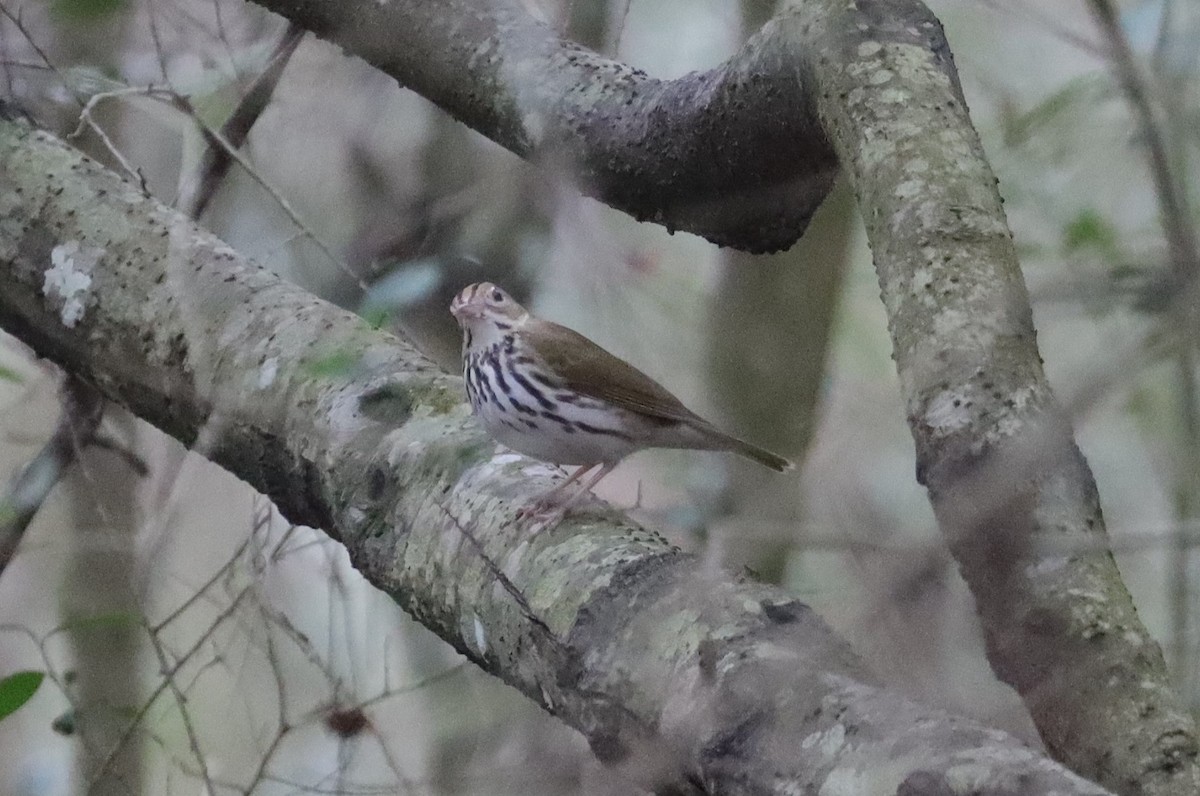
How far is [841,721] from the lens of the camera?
103cm

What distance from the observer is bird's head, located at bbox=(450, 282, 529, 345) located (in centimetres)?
262

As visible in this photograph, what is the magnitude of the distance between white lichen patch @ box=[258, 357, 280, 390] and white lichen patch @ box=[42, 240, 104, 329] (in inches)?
14.5

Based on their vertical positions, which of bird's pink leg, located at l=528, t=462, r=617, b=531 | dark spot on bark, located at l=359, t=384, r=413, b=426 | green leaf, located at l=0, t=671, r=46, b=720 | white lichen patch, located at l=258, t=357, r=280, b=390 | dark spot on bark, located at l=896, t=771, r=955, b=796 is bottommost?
dark spot on bark, located at l=896, t=771, r=955, b=796

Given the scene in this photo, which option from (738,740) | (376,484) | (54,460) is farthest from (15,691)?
(738,740)

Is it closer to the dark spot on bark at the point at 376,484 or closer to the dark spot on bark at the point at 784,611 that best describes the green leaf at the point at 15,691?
the dark spot on bark at the point at 376,484

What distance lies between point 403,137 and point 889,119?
8.35 feet

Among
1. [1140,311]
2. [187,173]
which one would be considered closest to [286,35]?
[187,173]

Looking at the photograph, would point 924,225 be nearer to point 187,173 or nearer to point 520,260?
point 187,173

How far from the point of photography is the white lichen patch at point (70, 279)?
6.98 ft

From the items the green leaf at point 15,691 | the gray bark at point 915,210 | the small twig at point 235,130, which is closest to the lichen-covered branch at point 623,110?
the gray bark at point 915,210

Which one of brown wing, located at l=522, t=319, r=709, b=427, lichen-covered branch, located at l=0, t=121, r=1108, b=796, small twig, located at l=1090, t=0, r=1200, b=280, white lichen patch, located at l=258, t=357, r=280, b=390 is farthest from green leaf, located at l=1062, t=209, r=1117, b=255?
white lichen patch, located at l=258, t=357, r=280, b=390

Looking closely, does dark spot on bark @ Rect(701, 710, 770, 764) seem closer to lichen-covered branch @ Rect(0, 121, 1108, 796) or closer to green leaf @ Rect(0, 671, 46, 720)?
lichen-covered branch @ Rect(0, 121, 1108, 796)

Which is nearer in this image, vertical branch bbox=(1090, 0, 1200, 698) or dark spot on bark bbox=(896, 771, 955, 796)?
dark spot on bark bbox=(896, 771, 955, 796)

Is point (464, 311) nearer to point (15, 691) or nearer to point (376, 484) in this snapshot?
point (376, 484)
